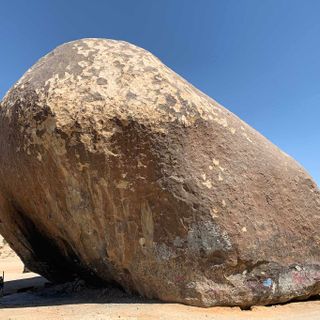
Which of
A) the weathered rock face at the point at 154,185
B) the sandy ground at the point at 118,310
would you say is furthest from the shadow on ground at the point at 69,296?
the weathered rock face at the point at 154,185

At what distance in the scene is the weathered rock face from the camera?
5543 mm

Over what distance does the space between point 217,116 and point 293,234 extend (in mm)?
2014

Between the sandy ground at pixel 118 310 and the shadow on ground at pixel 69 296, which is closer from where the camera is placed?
the sandy ground at pixel 118 310

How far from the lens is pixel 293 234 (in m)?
6.12

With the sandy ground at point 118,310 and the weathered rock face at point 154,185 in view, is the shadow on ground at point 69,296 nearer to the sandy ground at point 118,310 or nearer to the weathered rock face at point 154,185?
the sandy ground at point 118,310

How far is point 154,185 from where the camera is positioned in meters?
5.57

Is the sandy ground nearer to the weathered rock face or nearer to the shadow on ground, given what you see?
the shadow on ground

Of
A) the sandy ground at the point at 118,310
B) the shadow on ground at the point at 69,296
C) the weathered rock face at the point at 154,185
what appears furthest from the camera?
the shadow on ground at the point at 69,296

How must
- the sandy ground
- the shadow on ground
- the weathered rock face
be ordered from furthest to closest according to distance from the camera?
1. the shadow on ground
2. the weathered rock face
3. the sandy ground

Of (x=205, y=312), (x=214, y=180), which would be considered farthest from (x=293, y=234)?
(x=205, y=312)

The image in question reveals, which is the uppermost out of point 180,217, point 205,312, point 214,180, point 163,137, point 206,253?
point 163,137

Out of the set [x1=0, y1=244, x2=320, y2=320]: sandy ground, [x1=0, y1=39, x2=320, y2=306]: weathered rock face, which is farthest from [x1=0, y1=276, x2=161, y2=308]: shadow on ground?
[x1=0, y1=39, x2=320, y2=306]: weathered rock face

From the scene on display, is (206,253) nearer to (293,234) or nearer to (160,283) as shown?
(160,283)

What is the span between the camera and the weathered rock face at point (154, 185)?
18.2ft
